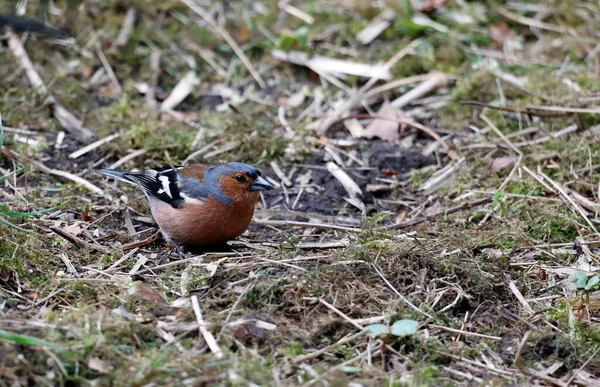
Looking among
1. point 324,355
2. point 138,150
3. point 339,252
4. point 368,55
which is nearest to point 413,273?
point 339,252

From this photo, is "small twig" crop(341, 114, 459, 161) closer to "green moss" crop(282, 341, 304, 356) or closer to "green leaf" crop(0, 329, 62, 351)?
"green moss" crop(282, 341, 304, 356)

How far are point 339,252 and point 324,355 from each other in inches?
38.4

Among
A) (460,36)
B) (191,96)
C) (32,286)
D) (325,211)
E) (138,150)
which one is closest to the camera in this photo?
(32,286)

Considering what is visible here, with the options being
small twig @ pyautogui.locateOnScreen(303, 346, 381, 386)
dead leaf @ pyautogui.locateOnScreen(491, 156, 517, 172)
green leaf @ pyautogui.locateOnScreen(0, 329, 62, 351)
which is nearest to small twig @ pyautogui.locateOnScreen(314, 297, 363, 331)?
small twig @ pyautogui.locateOnScreen(303, 346, 381, 386)

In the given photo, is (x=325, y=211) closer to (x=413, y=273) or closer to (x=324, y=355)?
(x=413, y=273)

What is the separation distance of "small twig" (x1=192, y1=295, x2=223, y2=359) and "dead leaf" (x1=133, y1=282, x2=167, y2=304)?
0.20 m

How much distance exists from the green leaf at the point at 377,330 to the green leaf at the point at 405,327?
39 mm

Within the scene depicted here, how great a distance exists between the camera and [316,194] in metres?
6.11

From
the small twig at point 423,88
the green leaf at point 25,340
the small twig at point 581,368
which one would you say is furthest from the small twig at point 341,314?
the small twig at point 423,88

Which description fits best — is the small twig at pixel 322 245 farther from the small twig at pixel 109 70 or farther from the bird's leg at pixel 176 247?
the small twig at pixel 109 70

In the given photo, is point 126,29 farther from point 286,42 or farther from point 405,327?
point 405,327

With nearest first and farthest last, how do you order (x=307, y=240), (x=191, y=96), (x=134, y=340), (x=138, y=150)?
(x=134, y=340)
(x=307, y=240)
(x=138, y=150)
(x=191, y=96)

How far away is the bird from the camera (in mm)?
5023

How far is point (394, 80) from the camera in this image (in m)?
7.70
